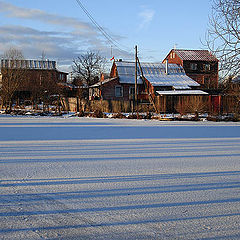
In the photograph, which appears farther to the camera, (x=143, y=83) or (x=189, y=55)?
(x=189, y=55)

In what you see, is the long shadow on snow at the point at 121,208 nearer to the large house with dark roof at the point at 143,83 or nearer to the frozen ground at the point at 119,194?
the frozen ground at the point at 119,194

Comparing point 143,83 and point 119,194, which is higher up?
point 143,83

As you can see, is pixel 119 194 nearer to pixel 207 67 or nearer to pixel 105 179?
pixel 105 179

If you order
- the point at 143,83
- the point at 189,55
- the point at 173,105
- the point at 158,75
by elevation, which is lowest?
the point at 173,105

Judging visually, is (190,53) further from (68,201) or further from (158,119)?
(68,201)

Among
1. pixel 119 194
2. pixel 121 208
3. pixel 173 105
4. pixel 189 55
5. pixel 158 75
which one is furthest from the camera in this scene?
pixel 189 55

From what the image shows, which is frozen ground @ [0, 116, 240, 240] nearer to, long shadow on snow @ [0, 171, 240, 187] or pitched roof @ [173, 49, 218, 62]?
long shadow on snow @ [0, 171, 240, 187]

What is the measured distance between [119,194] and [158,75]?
36.0m

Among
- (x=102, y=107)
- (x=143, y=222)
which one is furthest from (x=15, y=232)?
(x=102, y=107)

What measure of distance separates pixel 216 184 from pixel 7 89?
27613 mm

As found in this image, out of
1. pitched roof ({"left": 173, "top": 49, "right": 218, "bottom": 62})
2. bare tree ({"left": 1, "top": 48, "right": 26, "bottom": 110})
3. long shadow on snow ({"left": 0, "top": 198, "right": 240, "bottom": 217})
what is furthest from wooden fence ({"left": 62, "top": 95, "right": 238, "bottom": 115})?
pitched roof ({"left": 173, "top": 49, "right": 218, "bottom": 62})

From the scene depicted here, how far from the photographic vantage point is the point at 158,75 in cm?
3894

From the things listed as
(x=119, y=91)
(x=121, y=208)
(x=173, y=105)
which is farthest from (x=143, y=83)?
(x=121, y=208)

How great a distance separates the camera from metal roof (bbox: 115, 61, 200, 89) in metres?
36.1
